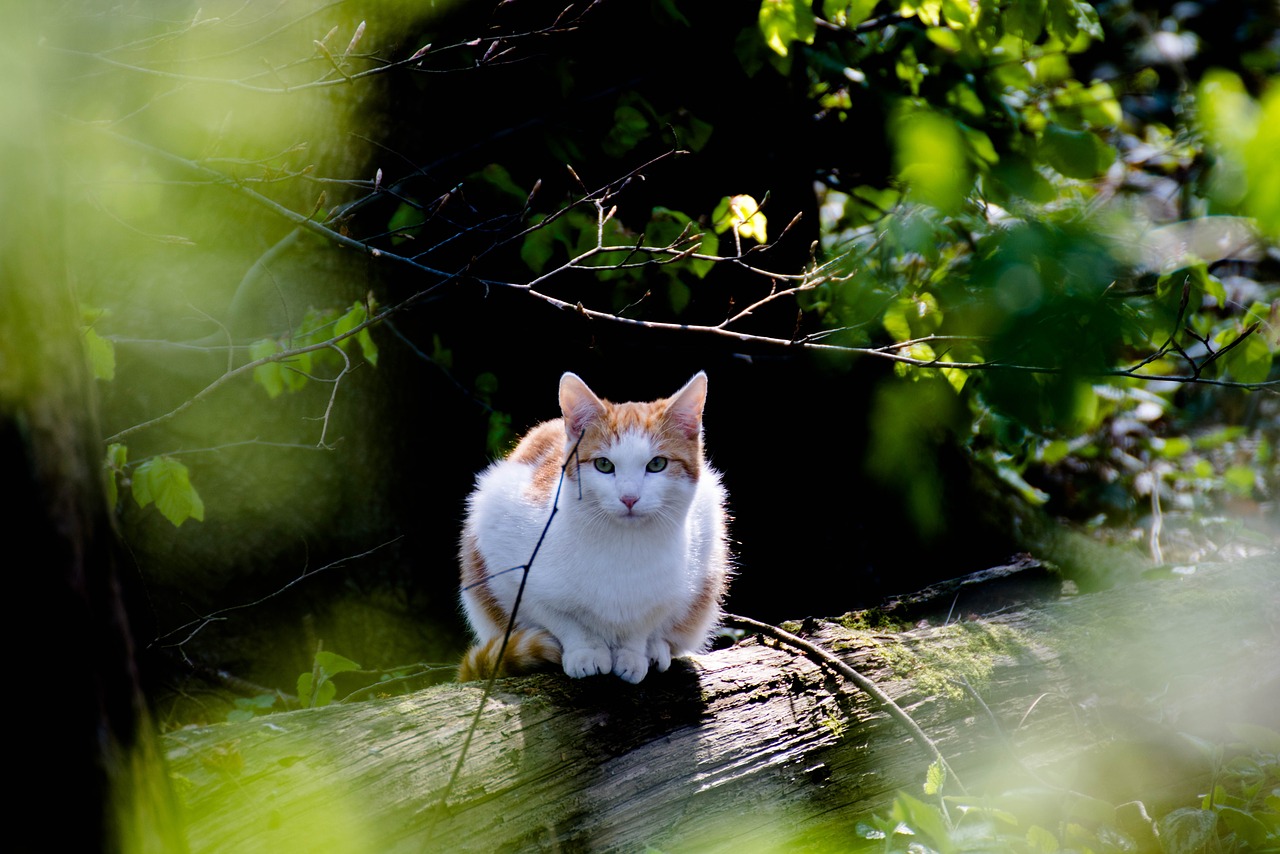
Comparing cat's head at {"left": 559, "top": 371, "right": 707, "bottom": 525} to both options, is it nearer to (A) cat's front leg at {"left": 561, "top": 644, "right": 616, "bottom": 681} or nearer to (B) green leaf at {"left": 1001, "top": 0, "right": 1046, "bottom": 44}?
(A) cat's front leg at {"left": 561, "top": 644, "right": 616, "bottom": 681}

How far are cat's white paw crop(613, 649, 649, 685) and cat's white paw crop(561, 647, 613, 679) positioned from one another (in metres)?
0.02

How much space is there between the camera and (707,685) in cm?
221

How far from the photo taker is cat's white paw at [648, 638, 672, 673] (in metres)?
2.25

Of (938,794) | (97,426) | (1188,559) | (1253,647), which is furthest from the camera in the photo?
(1188,559)

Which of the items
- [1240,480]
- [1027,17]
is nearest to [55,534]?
[1027,17]

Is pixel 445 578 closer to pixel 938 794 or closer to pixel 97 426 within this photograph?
pixel 938 794

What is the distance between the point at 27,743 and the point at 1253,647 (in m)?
2.98

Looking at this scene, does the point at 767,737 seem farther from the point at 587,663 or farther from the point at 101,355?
the point at 101,355

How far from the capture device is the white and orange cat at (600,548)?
2.25 metres

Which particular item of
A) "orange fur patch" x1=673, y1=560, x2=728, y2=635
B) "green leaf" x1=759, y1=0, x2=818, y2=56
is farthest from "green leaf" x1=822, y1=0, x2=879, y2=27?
"orange fur patch" x1=673, y1=560, x2=728, y2=635

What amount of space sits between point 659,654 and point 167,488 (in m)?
1.37

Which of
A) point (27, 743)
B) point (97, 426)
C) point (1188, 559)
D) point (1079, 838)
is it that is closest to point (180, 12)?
point (97, 426)

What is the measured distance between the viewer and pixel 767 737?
2.12 metres

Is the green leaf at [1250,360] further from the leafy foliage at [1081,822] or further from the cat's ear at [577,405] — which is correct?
the cat's ear at [577,405]
